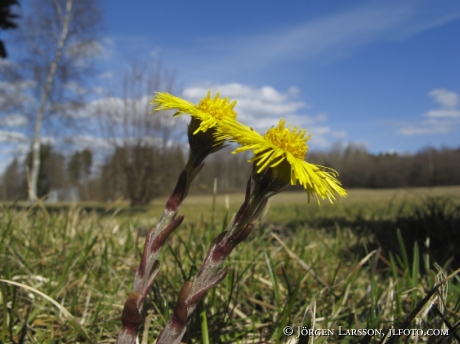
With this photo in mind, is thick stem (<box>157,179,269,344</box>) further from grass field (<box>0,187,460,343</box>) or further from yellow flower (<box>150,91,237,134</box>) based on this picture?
grass field (<box>0,187,460,343</box>)

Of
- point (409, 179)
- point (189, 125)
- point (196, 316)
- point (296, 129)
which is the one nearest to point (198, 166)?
point (189, 125)

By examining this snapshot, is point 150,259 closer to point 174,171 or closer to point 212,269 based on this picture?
point 212,269

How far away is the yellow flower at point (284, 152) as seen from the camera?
0.76 m

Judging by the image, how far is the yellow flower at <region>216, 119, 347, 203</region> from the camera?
761mm

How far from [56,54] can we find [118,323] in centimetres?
1763

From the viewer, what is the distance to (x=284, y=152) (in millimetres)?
794

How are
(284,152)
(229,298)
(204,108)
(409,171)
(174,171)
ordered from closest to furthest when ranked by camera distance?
(284,152) → (204,108) → (229,298) → (174,171) → (409,171)

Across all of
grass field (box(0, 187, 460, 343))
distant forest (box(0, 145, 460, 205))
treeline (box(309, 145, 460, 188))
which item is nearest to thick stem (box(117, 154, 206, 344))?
grass field (box(0, 187, 460, 343))

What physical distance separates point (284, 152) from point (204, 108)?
0.78ft

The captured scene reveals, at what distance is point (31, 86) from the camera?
650 inches

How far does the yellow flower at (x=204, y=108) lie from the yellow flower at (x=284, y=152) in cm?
4

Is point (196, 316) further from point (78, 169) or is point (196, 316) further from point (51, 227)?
point (78, 169)

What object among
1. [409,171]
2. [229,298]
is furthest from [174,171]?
[229,298]

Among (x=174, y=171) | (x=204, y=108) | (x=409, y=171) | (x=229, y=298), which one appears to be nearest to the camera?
(x=204, y=108)
